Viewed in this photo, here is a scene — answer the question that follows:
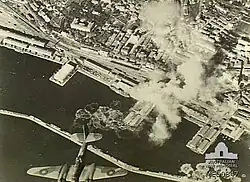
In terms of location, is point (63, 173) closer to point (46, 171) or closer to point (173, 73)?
point (46, 171)

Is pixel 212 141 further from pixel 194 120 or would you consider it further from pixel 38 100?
pixel 38 100

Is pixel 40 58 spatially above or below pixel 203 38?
below

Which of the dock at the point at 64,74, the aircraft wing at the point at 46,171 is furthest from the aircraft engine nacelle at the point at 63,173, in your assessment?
the dock at the point at 64,74

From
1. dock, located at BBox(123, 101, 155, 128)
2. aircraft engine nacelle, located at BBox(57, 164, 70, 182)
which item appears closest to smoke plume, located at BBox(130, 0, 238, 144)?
dock, located at BBox(123, 101, 155, 128)

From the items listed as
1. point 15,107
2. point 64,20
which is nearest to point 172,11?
point 64,20

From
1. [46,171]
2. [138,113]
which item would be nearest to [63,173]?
[46,171]

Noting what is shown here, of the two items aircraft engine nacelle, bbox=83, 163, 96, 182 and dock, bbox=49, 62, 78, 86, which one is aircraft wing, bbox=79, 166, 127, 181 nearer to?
aircraft engine nacelle, bbox=83, 163, 96, 182

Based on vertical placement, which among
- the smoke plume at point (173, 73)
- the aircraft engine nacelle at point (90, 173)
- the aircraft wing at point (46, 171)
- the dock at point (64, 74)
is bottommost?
the aircraft wing at point (46, 171)

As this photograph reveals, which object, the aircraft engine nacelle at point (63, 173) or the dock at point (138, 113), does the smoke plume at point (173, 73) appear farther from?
the aircraft engine nacelle at point (63, 173)
